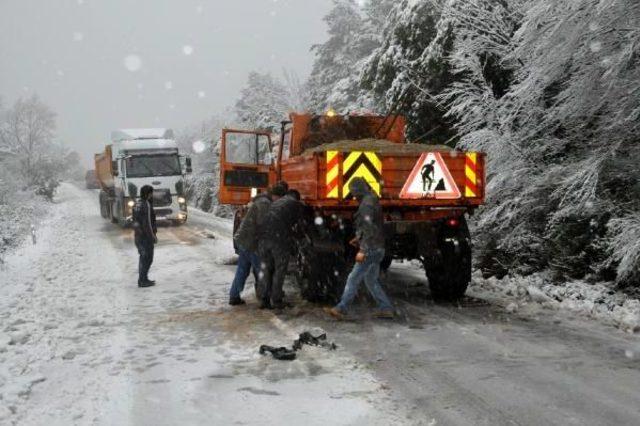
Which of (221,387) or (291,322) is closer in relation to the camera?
(221,387)

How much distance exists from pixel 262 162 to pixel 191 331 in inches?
188

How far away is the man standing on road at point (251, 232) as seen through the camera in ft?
27.1

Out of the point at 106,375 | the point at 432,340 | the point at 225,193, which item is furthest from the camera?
the point at 225,193

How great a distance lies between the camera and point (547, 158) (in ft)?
33.7

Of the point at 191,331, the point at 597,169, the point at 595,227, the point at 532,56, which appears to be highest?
the point at 532,56

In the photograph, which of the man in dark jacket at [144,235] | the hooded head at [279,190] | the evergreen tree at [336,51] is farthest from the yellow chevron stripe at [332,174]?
the evergreen tree at [336,51]

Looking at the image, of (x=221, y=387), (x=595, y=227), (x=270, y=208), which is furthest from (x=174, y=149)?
(x=221, y=387)

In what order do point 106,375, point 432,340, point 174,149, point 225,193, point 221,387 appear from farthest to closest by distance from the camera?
point 174,149
point 225,193
point 432,340
point 106,375
point 221,387

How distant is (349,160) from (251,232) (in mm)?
1797

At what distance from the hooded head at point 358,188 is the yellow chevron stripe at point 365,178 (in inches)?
12.1

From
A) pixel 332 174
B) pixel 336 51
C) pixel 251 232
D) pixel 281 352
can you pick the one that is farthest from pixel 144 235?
pixel 336 51

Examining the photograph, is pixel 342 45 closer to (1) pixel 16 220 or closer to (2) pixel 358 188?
(1) pixel 16 220

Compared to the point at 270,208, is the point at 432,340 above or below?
below

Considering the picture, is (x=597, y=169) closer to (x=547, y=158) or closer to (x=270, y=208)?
(x=547, y=158)
